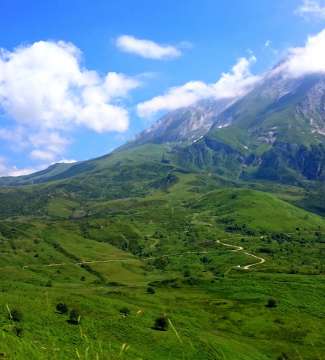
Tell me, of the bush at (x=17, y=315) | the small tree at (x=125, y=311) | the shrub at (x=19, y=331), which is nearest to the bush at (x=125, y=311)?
the small tree at (x=125, y=311)

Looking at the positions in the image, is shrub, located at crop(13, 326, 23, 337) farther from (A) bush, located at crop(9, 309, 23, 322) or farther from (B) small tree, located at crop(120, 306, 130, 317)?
(B) small tree, located at crop(120, 306, 130, 317)

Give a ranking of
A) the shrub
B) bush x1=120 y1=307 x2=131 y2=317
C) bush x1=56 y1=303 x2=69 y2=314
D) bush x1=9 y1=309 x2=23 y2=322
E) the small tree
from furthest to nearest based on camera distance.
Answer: bush x1=120 y1=307 x2=131 y2=317 → the small tree → bush x1=56 y1=303 x2=69 y2=314 → bush x1=9 y1=309 x2=23 y2=322 → the shrub

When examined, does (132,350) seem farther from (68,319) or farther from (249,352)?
(249,352)

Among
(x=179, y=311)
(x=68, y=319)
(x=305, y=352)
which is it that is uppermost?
(x=68, y=319)

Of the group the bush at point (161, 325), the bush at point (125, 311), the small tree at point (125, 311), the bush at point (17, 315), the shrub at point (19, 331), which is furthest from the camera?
the bush at point (125, 311)

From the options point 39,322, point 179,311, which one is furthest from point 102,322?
point 179,311

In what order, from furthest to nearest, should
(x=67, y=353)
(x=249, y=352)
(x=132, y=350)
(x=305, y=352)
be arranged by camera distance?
(x=305, y=352) < (x=249, y=352) < (x=132, y=350) < (x=67, y=353)

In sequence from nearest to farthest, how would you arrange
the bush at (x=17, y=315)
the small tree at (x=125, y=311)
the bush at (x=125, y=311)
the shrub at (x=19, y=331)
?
the shrub at (x=19, y=331), the bush at (x=17, y=315), the small tree at (x=125, y=311), the bush at (x=125, y=311)

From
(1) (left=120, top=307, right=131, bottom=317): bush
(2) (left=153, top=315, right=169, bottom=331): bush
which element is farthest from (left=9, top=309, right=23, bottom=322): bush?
(2) (left=153, top=315, right=169, bottom=331): bush

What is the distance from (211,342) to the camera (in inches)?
5586

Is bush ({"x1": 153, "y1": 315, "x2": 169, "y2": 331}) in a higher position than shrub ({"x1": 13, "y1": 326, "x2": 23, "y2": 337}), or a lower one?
lower

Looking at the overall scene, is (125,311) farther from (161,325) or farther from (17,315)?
(17,315)

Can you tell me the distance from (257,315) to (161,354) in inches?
2781

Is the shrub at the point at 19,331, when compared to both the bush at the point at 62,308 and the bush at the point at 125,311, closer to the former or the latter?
the bush at the point at 62,308
